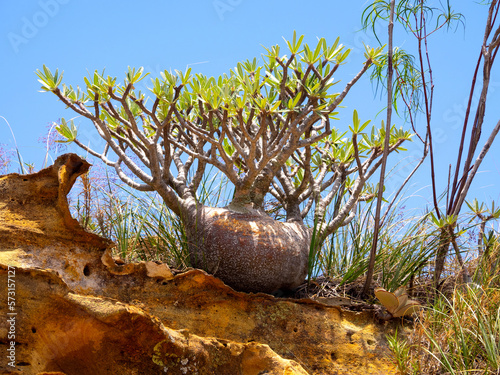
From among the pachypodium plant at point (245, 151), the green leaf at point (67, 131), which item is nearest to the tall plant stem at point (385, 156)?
the pachypodium plant at point (245, 151)

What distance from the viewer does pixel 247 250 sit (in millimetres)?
2820

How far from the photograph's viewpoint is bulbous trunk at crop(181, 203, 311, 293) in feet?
9.29

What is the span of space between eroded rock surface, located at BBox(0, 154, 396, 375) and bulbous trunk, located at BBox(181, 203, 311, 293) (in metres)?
0.32

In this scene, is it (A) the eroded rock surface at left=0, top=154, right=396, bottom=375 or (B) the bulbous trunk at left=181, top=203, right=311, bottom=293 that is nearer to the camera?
(A) the eroded rock surface at left=0, top=154, right=396, bottom=375

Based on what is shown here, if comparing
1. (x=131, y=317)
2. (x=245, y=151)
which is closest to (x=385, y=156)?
(x=245, y=151)

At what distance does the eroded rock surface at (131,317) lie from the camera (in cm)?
186

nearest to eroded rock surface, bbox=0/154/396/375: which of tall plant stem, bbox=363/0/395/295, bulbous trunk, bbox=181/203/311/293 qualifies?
bulbous trunk, bbox=181/203/311/293

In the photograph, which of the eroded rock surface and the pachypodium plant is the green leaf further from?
the eroded rock surface

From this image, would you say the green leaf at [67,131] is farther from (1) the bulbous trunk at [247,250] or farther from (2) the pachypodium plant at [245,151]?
(1) the bulbous trunk at [247,250]

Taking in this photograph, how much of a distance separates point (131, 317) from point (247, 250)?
1.09 m

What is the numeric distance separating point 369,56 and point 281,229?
1385mm

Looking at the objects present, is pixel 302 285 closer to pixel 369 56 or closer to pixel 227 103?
pixel 227 103

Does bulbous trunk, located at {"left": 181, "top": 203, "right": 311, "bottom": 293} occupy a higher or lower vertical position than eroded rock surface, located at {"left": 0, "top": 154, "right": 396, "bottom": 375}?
higher

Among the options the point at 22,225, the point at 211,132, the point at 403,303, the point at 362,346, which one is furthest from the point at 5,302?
the point at 403,303
